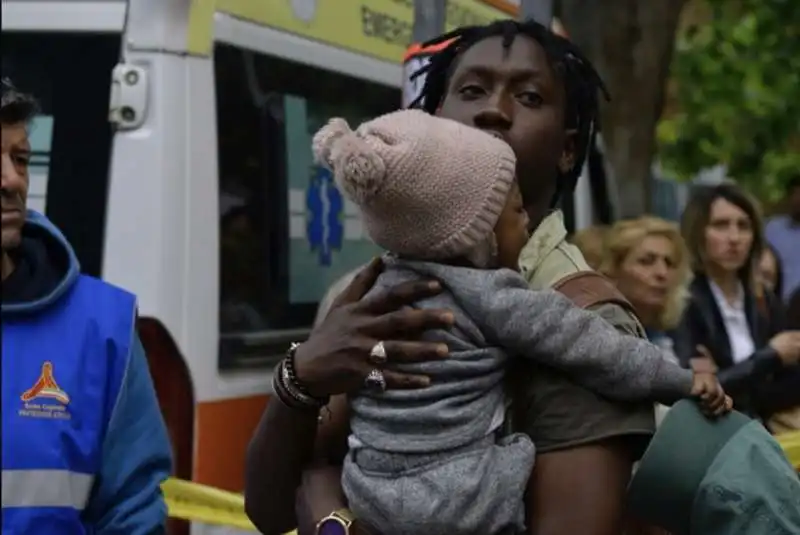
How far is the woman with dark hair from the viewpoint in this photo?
20.1ft

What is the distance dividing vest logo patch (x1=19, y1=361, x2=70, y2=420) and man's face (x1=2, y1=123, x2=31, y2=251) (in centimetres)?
22

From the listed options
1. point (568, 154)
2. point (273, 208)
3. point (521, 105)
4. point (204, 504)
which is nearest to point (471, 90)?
point (521, 105)

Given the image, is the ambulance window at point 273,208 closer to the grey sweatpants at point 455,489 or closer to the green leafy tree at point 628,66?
the grey sweatpants at point 455,489

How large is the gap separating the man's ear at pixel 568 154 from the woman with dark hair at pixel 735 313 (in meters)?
3.28

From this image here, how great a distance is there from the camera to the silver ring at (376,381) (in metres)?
2.48

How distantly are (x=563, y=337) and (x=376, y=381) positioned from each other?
0.26 meters

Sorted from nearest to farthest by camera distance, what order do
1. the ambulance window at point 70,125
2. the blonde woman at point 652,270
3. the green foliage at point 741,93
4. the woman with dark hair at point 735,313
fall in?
the ambulance window at point 70,125, the woman with dark hair at point 735,313, the blonde woman at point 652,270, the green foliage at point 741,93

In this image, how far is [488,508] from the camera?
243cm

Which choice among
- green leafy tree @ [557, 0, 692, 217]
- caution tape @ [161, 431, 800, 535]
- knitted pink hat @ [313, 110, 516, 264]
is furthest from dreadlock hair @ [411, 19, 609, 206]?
green leafy tree @ [557, 0, 692, 217]

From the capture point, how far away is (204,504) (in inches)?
187

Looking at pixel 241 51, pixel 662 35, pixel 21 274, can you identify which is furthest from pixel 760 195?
pixel 21 274

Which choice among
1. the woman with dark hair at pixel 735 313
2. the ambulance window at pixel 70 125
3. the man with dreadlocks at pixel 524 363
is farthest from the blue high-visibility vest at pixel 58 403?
the woman with dark hair at pixel 735 313

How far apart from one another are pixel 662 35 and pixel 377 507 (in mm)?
9217

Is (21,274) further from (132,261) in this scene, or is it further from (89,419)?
(132,261)
